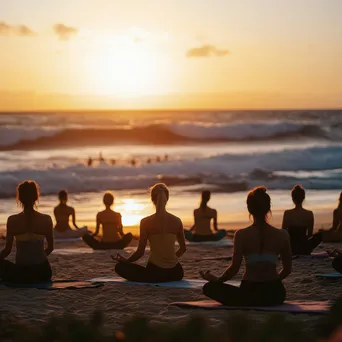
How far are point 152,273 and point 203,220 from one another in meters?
4.91

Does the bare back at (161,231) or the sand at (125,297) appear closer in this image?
the sand at (125,297)

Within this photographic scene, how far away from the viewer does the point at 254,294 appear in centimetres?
667

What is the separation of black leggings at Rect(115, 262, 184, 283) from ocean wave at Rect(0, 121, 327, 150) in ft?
140

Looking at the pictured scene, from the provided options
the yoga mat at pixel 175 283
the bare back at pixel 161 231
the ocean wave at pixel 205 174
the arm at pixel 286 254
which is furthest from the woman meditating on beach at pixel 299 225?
the ocean wave at pixel 205 174

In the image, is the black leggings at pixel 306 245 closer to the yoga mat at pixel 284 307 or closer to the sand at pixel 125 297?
the sand at pixel 125 297

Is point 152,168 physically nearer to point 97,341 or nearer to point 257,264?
point 257,264

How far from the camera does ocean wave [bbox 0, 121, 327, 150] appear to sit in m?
53.1

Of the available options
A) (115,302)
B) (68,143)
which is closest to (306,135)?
(68,143)

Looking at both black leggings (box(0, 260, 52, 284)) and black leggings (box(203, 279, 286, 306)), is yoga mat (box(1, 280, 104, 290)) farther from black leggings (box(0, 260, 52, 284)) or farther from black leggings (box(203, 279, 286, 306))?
black leggings (box(203, 279, 286, 306))

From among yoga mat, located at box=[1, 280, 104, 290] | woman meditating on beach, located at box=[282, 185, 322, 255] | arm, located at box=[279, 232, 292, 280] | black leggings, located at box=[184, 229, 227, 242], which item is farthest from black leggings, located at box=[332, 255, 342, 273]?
black leggings, located at box=[184, 229, 227, 242]

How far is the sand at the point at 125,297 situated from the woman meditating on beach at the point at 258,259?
245mm

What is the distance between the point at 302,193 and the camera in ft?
34.3

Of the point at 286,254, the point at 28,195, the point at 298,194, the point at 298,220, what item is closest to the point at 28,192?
the point at 28,195

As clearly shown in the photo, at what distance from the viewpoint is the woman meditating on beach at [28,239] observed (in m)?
8.06
